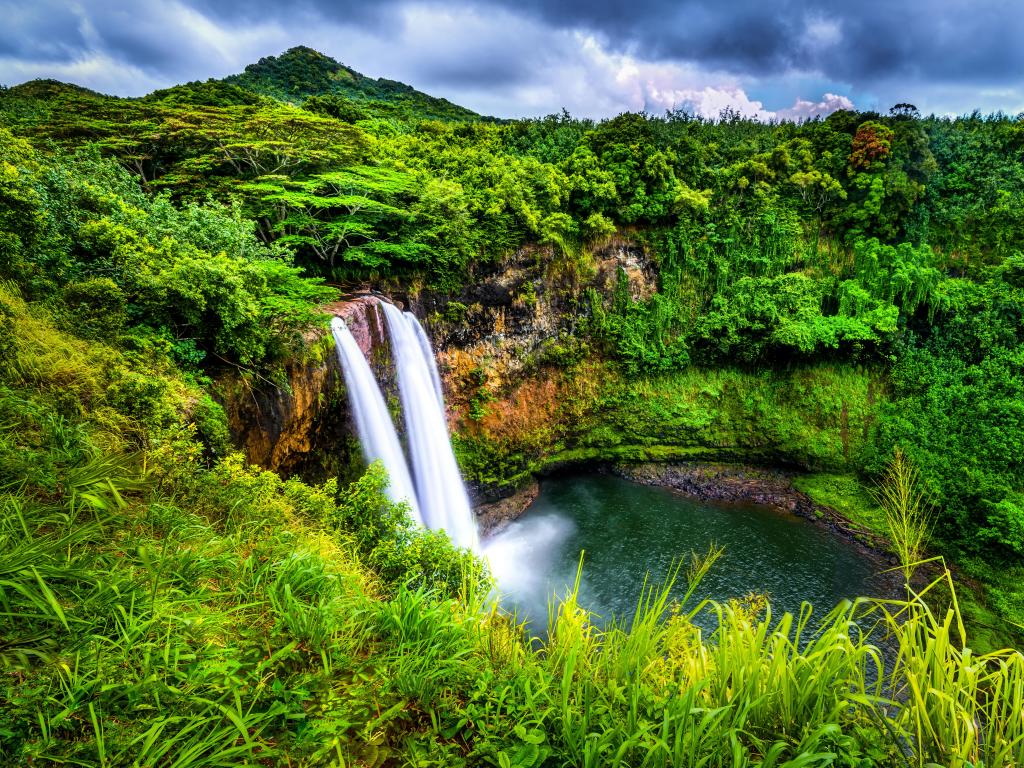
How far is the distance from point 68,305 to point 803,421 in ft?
57.9

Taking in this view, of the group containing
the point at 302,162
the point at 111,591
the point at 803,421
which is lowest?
the point at 803,421

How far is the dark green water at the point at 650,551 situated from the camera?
32.8ft

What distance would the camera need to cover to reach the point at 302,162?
9586 mm

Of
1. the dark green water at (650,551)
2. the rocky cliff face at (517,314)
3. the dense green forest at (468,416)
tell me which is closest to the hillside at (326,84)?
the dense green forest at (468,416)

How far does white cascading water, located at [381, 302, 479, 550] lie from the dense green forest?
5.50ft

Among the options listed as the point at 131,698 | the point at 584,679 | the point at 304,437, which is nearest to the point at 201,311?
the point at 304,437

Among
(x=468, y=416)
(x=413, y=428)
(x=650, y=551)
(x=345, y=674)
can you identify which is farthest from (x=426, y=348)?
(x=345, y=674)

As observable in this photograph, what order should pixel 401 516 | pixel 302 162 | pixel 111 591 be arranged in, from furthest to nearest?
pixel 302 162 → pixel 401 516 → pixel 111 591

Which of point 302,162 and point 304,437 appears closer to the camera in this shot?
point 304,437

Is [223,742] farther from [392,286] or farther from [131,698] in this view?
[392,286]

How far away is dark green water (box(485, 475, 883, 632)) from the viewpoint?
9992 millimetres

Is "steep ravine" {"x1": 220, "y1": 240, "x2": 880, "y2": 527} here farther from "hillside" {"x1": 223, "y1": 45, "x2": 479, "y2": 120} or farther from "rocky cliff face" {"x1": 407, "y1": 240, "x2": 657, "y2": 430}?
"hillside" {"x1": 223, "y1": 45, "x2": 479, "y2": 120}

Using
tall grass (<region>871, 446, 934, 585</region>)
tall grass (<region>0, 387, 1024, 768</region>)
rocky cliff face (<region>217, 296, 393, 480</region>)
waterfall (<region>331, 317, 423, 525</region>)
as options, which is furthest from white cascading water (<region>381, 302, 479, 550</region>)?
tall grass (<region>871, 446, 934, 585</region>)

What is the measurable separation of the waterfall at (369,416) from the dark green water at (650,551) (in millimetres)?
3161
